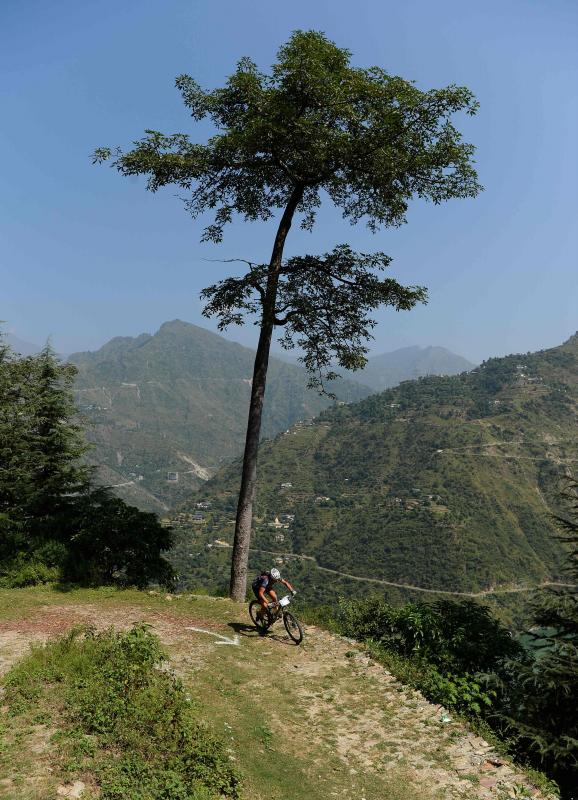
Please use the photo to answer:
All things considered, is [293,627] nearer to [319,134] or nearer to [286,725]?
[286,725]

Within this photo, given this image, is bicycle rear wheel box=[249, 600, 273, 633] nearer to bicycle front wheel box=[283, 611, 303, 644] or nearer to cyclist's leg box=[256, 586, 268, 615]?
cyclist's leg box=[256, 586, 268, 615]

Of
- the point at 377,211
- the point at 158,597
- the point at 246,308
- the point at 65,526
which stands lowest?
the point at 158,597

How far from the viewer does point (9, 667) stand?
7.83 meters

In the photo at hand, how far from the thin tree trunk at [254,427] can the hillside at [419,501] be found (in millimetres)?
70885

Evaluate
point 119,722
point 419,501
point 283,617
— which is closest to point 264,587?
point 283,617

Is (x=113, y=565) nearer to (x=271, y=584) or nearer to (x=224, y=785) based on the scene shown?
(x=271, y=584)

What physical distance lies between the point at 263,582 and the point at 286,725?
327 centimetres

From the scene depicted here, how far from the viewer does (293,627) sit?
10312 millimetres

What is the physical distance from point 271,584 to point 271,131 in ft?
33.2

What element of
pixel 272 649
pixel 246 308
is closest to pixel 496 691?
pixel 272 649

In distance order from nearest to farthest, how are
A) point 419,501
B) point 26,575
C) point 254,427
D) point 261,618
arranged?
point 261,618, point 254,427, point 26,575, point 419,501

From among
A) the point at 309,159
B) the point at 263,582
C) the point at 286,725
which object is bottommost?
the point at 286,725

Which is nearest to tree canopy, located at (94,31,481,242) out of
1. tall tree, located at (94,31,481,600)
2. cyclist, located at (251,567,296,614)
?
tall tree, located at (94,31,481,600)

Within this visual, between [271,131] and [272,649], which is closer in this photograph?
[272,649]
